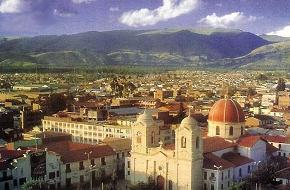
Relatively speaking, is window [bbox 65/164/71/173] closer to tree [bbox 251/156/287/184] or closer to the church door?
the church door

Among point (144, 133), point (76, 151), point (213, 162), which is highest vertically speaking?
point (144, 133)

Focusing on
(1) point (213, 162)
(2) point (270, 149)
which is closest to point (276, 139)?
(2) point (270, 149)

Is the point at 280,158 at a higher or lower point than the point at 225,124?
lower

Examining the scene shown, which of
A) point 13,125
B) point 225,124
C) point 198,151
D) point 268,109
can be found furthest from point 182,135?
point 268,109

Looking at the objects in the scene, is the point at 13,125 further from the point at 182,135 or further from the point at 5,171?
the point at 182,135

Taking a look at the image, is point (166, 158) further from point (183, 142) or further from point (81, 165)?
point (81, 165)

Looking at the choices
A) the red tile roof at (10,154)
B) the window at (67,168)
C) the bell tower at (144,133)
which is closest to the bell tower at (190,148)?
the bell tower at (144,133)
